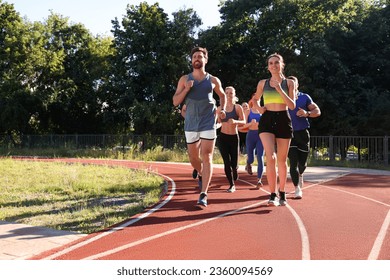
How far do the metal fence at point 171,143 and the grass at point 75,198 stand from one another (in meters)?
11.9

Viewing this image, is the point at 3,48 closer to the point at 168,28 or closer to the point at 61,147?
the point at 61,147

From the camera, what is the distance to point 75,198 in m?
8.15

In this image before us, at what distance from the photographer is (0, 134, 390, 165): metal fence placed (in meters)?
19.2

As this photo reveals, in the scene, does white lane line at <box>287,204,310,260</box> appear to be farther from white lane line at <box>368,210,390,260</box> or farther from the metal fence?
the metal fence

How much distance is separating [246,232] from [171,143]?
68.0 feet

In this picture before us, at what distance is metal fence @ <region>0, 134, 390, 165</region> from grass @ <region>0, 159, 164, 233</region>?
39.1ft

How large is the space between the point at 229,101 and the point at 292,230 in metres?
3.95

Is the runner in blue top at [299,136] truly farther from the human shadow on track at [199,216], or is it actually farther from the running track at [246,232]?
the human shadow on track at [199,216]

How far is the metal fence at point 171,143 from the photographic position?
1920cm

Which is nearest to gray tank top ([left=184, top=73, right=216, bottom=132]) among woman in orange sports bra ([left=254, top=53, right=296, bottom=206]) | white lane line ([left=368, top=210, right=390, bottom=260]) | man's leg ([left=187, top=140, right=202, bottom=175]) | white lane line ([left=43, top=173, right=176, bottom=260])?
man's leg ([left=187, top=140, right=202, bottom=175])

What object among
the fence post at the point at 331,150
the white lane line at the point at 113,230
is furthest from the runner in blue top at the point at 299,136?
the fence post at the point at 331,150

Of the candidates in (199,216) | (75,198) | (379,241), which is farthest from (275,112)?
(75,198)

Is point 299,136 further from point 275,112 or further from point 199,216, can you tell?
point 199,216

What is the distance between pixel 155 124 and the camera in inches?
1136
